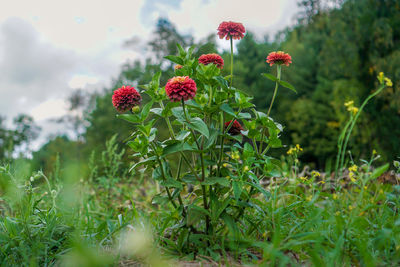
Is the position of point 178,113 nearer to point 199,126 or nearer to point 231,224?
point 199,126

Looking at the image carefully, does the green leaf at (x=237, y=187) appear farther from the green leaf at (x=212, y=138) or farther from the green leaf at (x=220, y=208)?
the green leaf at (x=212, y=138)

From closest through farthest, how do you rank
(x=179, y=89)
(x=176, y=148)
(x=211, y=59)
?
(x=179, y=89)
(x=176, y=148)
(x=211, y=59)

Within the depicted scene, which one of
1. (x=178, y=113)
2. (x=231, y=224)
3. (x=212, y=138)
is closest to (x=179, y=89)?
(x=178, y=113)

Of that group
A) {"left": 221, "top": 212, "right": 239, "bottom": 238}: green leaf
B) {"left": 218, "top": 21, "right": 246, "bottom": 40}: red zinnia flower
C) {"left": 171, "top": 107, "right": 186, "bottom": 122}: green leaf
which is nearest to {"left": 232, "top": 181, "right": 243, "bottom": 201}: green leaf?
{"left": 221, "top": 212, "right": 239, "bottom": 238}: green leaf

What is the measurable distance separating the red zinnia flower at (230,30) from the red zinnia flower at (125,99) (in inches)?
24.4

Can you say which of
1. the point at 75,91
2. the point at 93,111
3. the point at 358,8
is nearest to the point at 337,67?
the point at 358,8

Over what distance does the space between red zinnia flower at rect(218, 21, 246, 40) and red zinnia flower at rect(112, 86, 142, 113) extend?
0.62 meters

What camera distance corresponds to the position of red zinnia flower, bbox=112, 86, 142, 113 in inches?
57.2

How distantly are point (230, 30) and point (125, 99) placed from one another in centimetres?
71

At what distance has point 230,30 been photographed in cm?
170

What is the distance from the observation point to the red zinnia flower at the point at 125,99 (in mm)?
1454

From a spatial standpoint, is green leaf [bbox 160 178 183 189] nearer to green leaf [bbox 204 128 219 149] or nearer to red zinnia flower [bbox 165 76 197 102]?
green leaf [bbox 204 128 219 149]

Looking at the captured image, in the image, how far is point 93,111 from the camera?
20891 millimetres

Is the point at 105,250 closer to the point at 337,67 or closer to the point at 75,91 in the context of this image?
the point at 337,67
